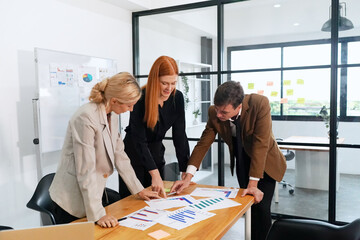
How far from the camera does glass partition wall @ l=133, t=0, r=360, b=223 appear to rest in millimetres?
3231

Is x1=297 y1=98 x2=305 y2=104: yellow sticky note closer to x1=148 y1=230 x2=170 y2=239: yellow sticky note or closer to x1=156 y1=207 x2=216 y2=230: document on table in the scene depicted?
x1=156 y1=207 x2=216 y2=230: document on table

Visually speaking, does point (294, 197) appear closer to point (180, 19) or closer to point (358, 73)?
point (358, 73)

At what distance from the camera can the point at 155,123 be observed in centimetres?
209

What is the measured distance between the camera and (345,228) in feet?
5.01

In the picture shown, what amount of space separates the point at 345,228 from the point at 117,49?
3.25m

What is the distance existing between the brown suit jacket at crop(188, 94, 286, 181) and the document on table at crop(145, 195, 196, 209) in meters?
0.40

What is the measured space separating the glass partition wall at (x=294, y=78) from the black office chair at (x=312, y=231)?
1868mm

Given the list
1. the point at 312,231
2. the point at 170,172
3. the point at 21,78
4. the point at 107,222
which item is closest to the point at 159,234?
the point at 107,222

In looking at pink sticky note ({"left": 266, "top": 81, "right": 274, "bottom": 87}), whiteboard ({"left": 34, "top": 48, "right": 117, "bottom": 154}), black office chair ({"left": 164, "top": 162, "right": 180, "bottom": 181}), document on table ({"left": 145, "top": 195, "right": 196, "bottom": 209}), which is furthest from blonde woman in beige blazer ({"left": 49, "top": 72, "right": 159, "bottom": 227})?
pink sticky note ({"left": 266, "top": 81, "right": 274, "bottom": 87})

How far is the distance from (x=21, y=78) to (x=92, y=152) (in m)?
1.76

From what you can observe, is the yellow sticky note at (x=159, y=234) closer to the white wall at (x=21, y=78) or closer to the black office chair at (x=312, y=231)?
the black office chair at (x=312, y=231)

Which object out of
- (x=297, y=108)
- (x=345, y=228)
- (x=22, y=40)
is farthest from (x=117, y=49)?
(x=345, y=228)

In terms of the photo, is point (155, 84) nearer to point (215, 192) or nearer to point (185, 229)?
point (215, 192)

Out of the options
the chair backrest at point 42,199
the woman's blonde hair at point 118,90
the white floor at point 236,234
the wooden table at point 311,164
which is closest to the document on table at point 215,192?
the woman's blonde hair at point 118,90
